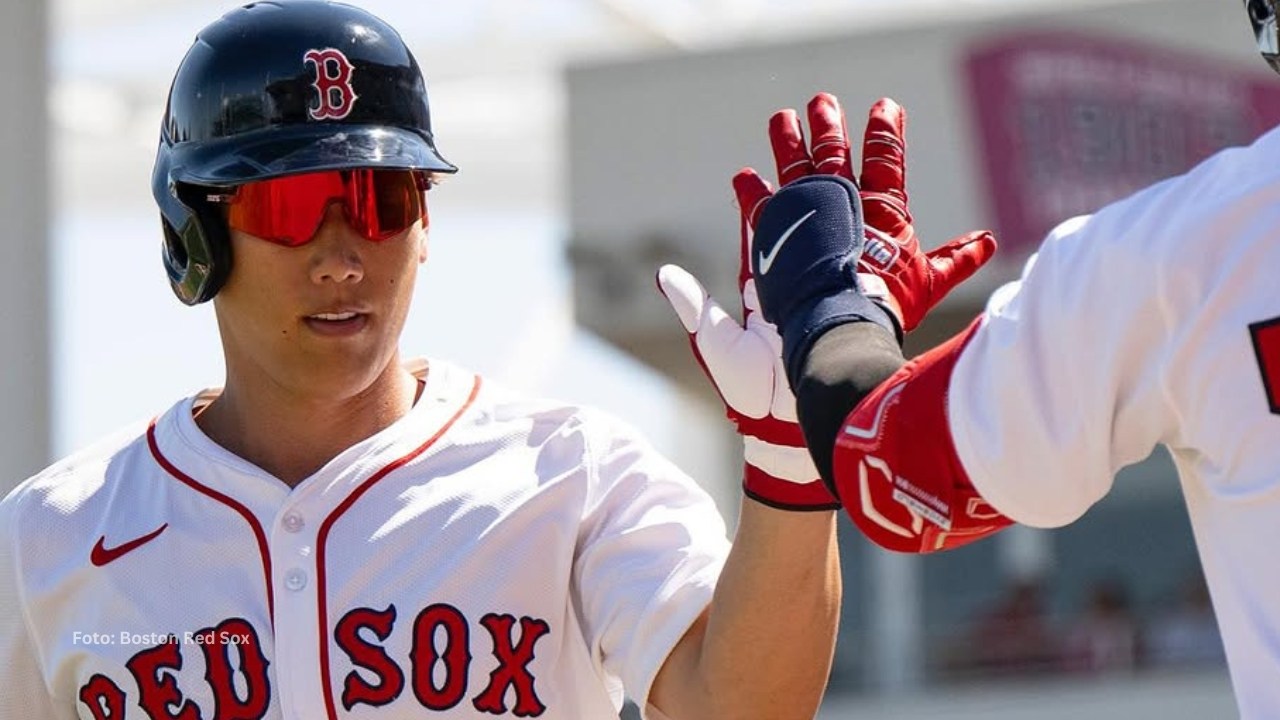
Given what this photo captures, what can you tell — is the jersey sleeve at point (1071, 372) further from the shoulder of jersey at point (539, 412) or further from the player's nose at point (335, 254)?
the player's nose at point (335, 254)

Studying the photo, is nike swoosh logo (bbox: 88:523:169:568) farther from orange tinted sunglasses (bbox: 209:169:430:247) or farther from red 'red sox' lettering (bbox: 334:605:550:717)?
orange tinted sunglasses (bbox: 209:169:430:247)

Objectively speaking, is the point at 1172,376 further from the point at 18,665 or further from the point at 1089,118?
the point at 1089,118

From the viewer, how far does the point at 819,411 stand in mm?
2914

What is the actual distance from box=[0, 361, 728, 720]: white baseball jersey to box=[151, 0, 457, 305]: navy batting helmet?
344 millimetres

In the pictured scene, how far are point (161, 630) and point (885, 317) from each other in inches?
48.7

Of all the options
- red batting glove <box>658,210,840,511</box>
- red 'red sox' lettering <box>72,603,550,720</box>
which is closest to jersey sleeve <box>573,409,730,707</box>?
red 'red sox' lettering <box>72,603,550,720</box>

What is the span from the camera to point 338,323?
3660mm

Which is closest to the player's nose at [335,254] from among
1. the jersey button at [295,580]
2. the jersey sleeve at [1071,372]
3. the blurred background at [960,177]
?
the jersey button at [295,580]

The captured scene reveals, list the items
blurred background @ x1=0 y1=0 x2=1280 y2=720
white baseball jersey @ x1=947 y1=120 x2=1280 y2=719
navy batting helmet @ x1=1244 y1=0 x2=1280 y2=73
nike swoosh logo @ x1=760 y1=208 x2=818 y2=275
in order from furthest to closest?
blurred background @ x1=0 y1=0 x2=1280 y2=720 → nike swoosh logo @ x1=760 y1=208 x2=818 y2=275 → navy batting helmet @ x1=1244 y1=0 x2=1280 y2=73 → white baseball jersey @ x1=947 y1=120 x2=1280 y2=719

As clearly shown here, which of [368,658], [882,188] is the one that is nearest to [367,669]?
[368,658]

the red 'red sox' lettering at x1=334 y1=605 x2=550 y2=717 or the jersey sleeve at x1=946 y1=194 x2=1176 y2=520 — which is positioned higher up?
the jersey sleeve at x1=946 y1=194 x2=1176 y2=520

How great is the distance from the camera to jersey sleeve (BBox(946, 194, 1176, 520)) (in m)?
2.58

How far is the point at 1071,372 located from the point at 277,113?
5.16ft

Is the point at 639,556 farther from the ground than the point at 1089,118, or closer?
farther from the ground
